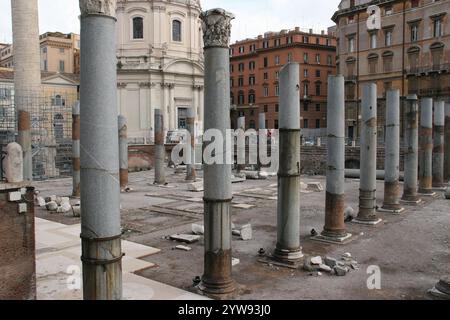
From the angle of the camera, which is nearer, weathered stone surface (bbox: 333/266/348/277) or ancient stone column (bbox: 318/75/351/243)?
weathered stone surface (bbox: 333/266/348/277)

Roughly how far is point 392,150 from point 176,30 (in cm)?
3241

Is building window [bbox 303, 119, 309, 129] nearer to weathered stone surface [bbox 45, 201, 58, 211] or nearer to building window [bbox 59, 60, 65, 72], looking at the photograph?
building window [bbox 59, 60, 65, 72]

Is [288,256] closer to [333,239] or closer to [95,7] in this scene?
[333,239]

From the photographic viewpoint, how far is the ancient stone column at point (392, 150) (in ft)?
47.1

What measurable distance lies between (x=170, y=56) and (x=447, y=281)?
123ft

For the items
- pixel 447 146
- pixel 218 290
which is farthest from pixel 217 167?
pixel 447 146

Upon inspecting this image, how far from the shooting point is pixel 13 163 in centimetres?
700

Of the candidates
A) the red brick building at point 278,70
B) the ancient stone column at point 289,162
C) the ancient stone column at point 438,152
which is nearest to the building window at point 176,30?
the red brick building at point 278,70

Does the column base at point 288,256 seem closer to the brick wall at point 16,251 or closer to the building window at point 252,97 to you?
the brick wall at point 16,251

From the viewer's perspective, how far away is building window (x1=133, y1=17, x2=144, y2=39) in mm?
41688

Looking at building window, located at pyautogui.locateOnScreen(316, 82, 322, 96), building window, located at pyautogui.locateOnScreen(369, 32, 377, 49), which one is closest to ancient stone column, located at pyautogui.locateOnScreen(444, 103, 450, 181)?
building window, located at pyautogui.locateOnScreen(369, 32, 377, 49)

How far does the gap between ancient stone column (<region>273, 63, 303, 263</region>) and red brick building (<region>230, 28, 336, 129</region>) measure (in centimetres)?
4770

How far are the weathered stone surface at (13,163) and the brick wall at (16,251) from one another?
22cm

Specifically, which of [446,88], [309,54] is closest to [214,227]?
[446,88]
